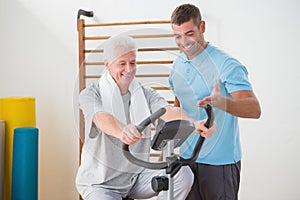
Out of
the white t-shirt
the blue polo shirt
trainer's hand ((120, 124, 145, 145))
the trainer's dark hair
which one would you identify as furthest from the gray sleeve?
the trainer's dark hair

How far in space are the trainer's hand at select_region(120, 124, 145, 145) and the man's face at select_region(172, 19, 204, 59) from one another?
320 millimetres

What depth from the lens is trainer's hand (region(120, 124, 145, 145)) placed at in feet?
4.36

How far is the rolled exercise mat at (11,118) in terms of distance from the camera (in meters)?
3.25

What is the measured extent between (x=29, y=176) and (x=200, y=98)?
1.99m

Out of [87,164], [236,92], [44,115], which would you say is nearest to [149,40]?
[87,164]

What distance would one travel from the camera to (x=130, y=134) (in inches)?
52.4

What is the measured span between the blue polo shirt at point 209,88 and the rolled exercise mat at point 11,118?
155cm

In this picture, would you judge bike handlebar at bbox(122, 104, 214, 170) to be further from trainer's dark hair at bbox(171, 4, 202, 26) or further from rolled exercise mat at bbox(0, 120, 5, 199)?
rolled exercise mat at bbox(0, 120, 5, 199)

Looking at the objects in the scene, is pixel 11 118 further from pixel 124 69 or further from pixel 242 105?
pixel 124 69

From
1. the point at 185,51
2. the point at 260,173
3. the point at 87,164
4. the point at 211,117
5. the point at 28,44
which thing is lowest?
the point at 260,173

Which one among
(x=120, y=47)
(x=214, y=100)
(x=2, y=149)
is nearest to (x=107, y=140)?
(x=120, y=47)

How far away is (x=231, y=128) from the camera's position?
2.15 m

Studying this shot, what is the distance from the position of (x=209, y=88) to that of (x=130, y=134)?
49 centimetres

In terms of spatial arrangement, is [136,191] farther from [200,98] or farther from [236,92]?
[236,92]
